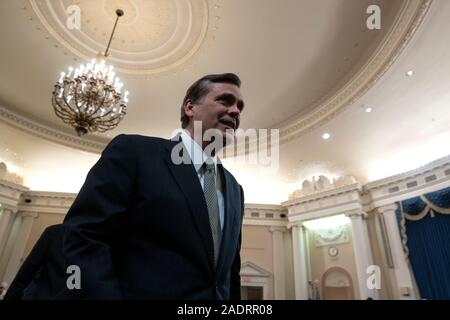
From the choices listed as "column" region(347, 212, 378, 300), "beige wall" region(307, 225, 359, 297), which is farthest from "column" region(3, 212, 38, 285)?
"column" region(347, 212, 378, 300)

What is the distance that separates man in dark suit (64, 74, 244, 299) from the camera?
0.79m

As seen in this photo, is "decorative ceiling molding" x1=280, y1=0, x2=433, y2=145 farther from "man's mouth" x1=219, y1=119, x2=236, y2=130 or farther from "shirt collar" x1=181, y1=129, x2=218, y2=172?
→ "shirt collar" x1=181, y1=129, x2=218, y2=172

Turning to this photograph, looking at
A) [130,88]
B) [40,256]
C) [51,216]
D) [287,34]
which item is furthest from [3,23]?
[40,256]

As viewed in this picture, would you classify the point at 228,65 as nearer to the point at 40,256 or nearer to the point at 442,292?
the point at 40,256

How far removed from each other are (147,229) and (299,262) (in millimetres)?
11758

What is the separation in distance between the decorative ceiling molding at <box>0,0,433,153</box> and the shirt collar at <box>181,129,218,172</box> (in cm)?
668

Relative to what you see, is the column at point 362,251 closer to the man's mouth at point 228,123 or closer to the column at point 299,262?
the column at point 299,262

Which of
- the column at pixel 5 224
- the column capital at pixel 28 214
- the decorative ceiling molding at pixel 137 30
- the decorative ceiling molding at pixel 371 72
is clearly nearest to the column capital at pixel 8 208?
the column at pixel 5 224

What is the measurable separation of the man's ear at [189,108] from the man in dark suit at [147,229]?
12.4 inches

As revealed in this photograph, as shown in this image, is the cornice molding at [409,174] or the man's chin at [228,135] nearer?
the man's chin at [228,135]

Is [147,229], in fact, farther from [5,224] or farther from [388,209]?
[5,224]

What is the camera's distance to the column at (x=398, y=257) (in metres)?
8.98

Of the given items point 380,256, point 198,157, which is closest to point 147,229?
point 198,157
